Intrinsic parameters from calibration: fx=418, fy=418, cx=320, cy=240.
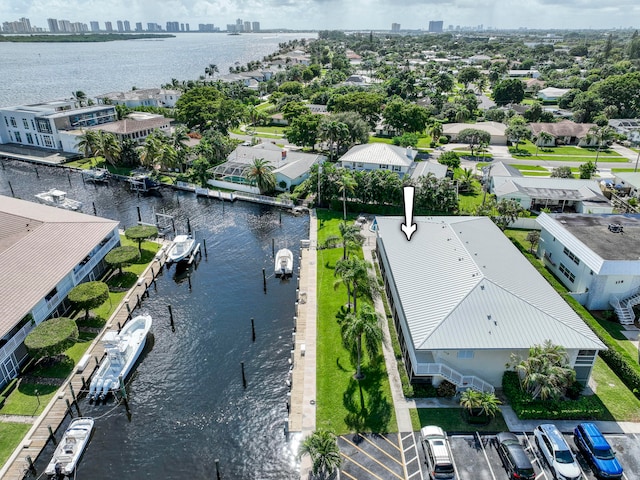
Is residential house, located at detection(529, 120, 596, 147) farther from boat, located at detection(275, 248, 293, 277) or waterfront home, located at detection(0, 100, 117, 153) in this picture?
waterfront home, located at detection(0, 100, 117, 153)

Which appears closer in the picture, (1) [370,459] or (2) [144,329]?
(1) [370,459]

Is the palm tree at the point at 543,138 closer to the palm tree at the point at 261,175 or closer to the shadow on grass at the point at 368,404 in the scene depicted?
the palm tree at the point at 261,175

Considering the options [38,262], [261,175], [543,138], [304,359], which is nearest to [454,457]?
[304,359]

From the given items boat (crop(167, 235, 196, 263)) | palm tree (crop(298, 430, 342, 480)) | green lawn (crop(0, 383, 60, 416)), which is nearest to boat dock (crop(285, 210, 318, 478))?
palm tree (crop(298, 430, 342, 480))

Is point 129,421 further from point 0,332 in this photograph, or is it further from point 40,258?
point 40,258

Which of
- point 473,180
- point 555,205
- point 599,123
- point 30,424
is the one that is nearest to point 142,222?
point 30,424

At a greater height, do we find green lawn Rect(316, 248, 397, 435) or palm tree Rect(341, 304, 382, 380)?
palm tree Rect(341, 304, 382, 380)
